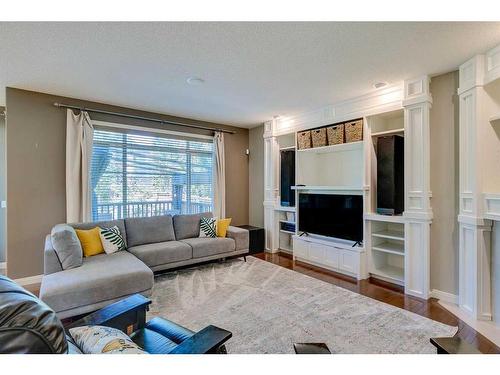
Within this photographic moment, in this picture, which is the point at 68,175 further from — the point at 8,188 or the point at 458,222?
the point at 458,222

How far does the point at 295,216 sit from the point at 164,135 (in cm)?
275

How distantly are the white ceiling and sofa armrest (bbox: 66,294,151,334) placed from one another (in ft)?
6.67

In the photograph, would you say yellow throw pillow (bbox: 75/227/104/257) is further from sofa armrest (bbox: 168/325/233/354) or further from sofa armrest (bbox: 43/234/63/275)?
sofa armrest (bbox: 168/325/233/354)

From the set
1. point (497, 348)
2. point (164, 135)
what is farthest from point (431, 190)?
point (164, 135)

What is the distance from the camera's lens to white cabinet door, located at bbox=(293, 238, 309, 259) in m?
4.32

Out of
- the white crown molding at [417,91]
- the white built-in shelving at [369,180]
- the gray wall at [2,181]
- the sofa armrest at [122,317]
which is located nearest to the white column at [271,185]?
the white built-in shelving at [369,180]

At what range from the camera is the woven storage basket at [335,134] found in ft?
12.8

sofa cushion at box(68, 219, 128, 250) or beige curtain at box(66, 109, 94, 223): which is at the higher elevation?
beige curtain at box(66, 109, 94, 223)

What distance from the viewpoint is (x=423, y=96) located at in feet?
9.69

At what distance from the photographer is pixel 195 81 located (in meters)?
3.10

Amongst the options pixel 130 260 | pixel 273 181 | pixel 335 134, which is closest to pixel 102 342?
pixel 130 260

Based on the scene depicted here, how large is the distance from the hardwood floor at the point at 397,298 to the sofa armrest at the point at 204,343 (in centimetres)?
216

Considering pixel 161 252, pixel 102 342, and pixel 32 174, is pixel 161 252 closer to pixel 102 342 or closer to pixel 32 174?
pixel 32 174

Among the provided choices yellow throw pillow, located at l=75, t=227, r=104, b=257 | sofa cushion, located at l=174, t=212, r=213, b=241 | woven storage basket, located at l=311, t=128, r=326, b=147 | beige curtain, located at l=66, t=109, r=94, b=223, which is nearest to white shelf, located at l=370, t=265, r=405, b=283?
woven storage basket, located at l=311, t=128, r=326, b=147
